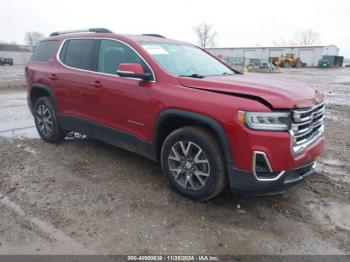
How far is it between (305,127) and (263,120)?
57cm

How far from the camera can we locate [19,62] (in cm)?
6581

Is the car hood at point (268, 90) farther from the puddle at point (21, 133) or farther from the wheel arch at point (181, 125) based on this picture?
the puddle at point (21, 133)

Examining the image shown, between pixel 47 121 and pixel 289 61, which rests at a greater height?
pixel 47 121

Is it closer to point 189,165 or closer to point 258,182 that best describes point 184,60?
point 189,165

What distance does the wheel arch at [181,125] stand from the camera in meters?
3.17

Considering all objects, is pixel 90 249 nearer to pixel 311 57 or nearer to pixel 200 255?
pixel 200 255

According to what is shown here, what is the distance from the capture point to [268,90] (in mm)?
3154

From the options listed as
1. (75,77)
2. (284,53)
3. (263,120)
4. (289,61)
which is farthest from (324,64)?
(263,120)

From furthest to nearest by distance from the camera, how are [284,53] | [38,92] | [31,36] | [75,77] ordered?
[31,36], [284,53], [38,92], [75,77]

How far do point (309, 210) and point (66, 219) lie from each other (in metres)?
2.67

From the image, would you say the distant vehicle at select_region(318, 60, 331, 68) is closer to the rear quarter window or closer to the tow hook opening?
the rear quarter window

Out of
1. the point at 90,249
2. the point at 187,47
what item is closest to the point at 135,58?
the point at 187,47

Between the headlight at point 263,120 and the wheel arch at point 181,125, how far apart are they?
0.26 m

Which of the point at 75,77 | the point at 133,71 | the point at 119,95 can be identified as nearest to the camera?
the point at 133,71
